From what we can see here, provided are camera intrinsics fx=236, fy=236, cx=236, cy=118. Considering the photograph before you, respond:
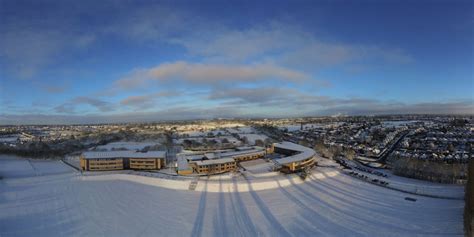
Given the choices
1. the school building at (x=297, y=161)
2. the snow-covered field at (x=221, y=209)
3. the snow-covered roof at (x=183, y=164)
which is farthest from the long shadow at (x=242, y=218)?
the snow-covered roof at (x=183, y=164)

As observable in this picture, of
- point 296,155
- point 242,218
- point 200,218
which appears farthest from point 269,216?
point 296,155

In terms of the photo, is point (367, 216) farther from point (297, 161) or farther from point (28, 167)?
point (28, 167)

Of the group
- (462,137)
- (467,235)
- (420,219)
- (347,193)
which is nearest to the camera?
(467,235)

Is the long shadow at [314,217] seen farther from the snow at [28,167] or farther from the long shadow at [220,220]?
the snow at [28,167]

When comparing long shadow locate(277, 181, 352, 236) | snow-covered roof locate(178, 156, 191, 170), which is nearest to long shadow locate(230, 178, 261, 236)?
long shadow locate(277, 181, 352, 236)

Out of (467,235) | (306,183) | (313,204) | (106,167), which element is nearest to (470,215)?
(467,235)

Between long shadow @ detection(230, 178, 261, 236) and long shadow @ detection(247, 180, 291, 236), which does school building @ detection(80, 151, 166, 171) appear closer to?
long shadow @ detection(230, 178, 261, 236)

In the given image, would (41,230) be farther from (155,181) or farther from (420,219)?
(420,219)
